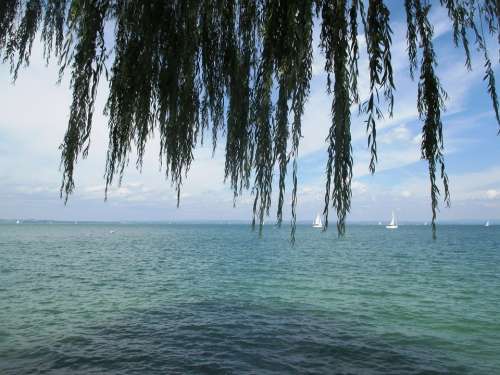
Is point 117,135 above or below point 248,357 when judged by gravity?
above

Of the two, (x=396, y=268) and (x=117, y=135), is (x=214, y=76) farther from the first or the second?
(x=396, y=268)

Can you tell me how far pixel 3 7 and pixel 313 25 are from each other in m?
2.72

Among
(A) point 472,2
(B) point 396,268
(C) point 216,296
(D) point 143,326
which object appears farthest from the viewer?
(B) point 396,268

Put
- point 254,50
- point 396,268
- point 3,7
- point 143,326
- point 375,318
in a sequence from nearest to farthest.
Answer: point 254,50 < point 3,7 < point 143,326 < point 375,318 < point 396,268

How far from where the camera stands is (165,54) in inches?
101

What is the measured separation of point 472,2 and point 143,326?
44.3 ft

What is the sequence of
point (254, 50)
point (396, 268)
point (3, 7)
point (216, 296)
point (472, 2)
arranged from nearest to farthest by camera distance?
point (472, 2) → point (254, 50) → point (3, 7) → point (216, 296) → point (396, 268)

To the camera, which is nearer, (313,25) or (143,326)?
(313,25)

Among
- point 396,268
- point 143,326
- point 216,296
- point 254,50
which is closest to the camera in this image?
point 254,50

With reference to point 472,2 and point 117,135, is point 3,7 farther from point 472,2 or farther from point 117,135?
point 472,2

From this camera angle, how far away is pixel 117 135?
2496 mm

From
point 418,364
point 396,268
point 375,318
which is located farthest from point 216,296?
point 396,268

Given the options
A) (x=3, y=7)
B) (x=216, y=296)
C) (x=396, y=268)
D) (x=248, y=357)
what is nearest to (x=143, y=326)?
(x=248, y=357)

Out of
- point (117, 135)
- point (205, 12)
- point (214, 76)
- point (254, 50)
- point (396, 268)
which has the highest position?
point (205, 12)
